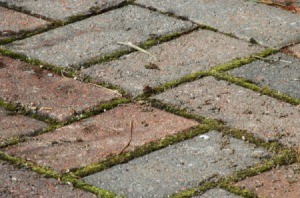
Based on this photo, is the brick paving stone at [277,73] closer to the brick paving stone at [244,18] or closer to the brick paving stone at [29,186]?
the brick paving stone at [244,18]

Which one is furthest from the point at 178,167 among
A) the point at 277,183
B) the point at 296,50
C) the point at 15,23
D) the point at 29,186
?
the point at 15,23

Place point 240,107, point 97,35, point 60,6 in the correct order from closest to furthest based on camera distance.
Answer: point 240,107, point 97,35, point 60,6

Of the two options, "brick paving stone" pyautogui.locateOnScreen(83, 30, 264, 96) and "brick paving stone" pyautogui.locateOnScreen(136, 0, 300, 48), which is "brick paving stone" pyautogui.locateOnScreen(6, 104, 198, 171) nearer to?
"brick paving stone" pyautogui.locateOnScreen(83, 30, 264, 96)

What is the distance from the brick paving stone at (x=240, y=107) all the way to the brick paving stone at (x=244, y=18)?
47 centimetres

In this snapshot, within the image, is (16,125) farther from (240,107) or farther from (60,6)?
(60,6)

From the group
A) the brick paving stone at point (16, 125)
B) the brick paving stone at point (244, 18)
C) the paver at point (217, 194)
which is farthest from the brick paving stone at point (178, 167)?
the brick paving stone at point (244, 18)

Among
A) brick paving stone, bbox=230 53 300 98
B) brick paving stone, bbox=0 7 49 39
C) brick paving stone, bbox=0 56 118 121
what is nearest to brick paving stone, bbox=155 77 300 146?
brick paving stone, bbox=230 53 300 98

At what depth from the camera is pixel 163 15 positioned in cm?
431

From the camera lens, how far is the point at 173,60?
390 cm

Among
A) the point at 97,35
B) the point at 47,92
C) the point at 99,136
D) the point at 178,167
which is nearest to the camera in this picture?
the point at 178,167

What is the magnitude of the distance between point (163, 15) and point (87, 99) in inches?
33.6

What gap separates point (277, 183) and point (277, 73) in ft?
2.70

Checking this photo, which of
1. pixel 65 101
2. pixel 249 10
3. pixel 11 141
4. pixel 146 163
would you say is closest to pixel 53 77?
pixel 65 101

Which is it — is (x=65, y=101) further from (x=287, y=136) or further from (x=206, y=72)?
(x=287, y=136)
